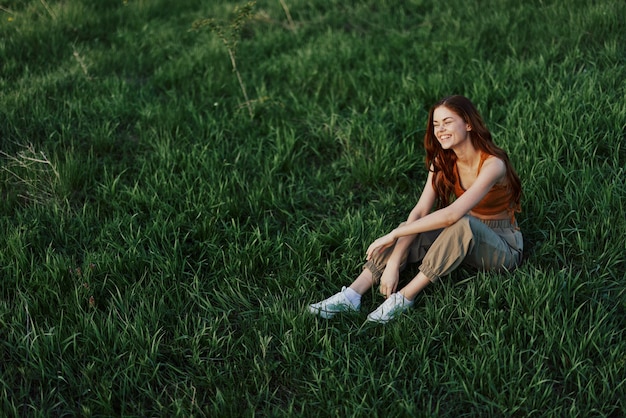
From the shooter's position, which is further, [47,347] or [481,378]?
[47,347]

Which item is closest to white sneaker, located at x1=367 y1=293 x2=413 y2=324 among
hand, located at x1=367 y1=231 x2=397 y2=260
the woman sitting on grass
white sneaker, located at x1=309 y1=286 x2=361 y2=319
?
the woman sitting on grass

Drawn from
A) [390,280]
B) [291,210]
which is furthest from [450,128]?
[291,210]

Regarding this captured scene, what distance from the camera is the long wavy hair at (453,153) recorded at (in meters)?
2.99

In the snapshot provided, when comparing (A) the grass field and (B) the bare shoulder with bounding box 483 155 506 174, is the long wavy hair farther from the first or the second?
(A) the grass field

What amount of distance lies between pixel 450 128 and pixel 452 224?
0.47 m

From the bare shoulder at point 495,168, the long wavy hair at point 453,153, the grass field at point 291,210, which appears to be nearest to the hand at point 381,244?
the grass field at point 291,210

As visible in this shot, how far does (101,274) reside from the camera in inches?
124

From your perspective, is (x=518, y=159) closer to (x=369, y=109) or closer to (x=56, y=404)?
(x=369, y=109)

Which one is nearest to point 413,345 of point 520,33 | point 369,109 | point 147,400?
point 147,400

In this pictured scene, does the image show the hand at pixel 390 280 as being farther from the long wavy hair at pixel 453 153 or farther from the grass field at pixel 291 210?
the long wavy hair at pixel 453 153

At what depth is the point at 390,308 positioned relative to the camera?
2.87m

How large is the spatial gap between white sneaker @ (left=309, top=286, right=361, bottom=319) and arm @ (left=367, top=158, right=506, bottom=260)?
347 mm

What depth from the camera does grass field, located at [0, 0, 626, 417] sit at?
2.57m

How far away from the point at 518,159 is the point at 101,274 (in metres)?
2.37
